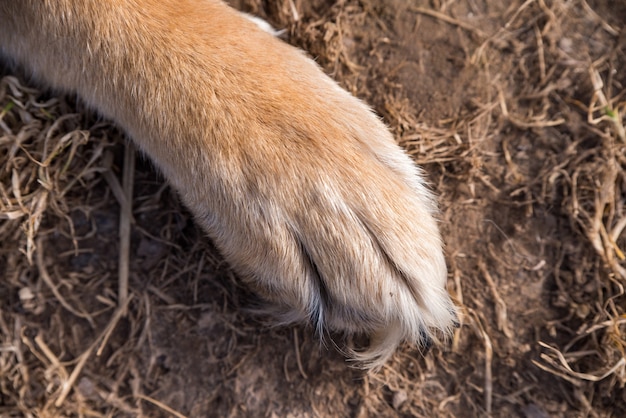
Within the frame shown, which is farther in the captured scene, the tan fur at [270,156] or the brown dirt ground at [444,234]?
the brown dirt ground at [444,234]

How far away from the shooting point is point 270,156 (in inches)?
48.3

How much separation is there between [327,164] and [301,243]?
190 millimetres

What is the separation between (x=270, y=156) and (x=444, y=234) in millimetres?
743

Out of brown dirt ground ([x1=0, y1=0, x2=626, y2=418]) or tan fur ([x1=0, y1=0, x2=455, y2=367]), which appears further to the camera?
brown dirt ground ([x1=0, y1=0, x2=626, y2=418])

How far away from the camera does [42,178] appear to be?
1623 mm

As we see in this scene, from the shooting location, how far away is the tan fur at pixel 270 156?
1.22 m

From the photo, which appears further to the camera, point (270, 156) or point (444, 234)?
point (444, 234)

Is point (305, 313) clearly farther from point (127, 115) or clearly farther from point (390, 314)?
point (127, 115)

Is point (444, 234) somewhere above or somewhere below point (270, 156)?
below

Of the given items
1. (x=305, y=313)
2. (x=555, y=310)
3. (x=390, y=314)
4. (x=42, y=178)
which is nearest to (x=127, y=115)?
(x=42, y=178)

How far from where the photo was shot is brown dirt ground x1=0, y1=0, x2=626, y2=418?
5.45ft

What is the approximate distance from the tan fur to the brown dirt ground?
0.40 metres

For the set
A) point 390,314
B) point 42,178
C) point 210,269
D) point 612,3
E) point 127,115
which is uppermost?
point 612,3

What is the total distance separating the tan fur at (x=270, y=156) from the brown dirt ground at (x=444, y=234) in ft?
1.30
